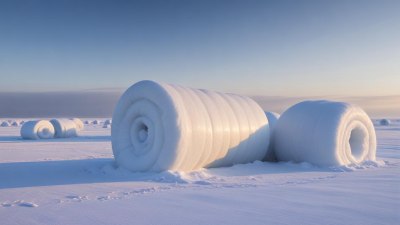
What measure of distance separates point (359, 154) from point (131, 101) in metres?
7.08

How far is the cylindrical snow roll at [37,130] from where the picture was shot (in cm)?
2361

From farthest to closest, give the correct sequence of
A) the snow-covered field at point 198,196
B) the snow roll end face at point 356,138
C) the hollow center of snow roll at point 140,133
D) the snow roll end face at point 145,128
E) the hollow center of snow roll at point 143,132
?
the snow roll end face at point 356,138 < the hollow center of snow roll at point 143,132 < the hollow center of snow roll at point 140,133 < the snow roll end face at point 145,128 < the snow-covered field at point 198,196

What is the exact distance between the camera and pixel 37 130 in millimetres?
24062

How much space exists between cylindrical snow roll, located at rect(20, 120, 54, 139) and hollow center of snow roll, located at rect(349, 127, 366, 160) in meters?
19.4

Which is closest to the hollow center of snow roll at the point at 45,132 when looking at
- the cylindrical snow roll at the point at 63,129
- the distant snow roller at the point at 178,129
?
the cylindrical snow roll at the point at 63,129

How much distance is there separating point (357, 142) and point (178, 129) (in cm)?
638

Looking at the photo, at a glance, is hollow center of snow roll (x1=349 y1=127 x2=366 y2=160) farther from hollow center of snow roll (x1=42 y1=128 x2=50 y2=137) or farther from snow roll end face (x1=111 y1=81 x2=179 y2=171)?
hollow center of snow roll (x1=42 y1=128 x2=50 y2=137)

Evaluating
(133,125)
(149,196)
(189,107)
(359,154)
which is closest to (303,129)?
(359,154)

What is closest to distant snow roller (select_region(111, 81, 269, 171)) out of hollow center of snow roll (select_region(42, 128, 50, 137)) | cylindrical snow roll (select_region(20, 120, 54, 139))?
cylindrical snow roll (select_region(20, 120, 54, 139))

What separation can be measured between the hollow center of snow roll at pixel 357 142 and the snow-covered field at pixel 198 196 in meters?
1.60

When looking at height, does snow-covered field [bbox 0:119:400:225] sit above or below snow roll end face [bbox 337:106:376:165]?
below

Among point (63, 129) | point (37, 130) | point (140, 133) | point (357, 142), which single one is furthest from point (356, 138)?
point (63, 129)

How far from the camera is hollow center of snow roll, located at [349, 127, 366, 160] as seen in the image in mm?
11416

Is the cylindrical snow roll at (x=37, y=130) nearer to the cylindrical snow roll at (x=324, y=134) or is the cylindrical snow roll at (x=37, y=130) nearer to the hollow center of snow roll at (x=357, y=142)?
the cylindrical snow roll at (x=324, y=134)
